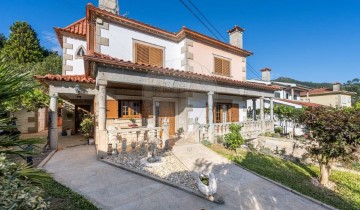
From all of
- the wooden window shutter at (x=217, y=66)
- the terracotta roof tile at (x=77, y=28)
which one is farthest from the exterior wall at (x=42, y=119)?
the wooden window shutter at (x=217, y=66)

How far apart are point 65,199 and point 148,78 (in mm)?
5227

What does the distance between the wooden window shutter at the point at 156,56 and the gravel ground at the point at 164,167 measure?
18.9ft

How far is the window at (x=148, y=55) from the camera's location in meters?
10.4

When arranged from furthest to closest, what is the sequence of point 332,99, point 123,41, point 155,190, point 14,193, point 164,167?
point 332,99 < point 123,41 < point 164,167 < point 155,190 < point 14,193

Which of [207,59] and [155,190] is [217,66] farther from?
[155,190]

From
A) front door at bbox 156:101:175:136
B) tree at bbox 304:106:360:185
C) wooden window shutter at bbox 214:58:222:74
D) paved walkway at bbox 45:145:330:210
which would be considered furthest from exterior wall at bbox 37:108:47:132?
tree at bbox 304:106:360:185

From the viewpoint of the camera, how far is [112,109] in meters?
9.34

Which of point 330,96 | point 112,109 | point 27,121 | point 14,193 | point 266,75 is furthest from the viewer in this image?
point 330,96

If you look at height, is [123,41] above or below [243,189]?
above

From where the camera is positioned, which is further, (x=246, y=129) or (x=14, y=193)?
(x=246, y=129)

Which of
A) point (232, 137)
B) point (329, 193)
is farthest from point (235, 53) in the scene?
point (329, 193)

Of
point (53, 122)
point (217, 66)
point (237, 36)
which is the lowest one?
point (53, 122)

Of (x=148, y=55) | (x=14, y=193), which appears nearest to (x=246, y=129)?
(x=148, y=55)

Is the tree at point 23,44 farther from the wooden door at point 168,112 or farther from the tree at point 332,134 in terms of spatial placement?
the tree at point 332,134
